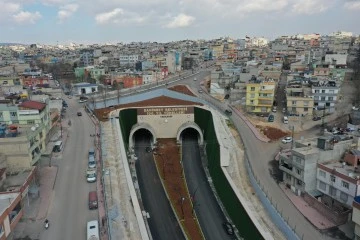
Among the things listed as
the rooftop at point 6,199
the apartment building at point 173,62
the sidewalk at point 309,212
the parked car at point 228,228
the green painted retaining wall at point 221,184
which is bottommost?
the parked car at point 228,228

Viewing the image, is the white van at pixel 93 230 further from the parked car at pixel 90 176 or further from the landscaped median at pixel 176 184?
the landscaped median at pixel 176 184

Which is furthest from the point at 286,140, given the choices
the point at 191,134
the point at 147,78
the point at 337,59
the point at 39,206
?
the point at 337,59

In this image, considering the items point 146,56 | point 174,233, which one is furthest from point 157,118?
point 146,56

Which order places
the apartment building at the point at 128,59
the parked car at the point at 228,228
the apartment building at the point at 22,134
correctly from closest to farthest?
the apartment building at the point at 22,134, the parked car at the point at 228,228, the apartment building at the point at 128,59

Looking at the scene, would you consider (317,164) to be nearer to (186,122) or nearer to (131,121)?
(186,122)

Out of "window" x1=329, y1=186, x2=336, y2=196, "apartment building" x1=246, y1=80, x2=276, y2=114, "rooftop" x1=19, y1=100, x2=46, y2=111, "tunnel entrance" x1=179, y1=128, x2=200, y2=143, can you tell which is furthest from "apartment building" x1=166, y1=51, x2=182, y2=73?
"window" x1=329, y1=186, x2=336, y2=196

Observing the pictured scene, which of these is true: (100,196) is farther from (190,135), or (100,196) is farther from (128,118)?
(190,135)

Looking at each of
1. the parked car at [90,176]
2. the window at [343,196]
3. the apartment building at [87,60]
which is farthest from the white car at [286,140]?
the apartment building at [87,60]
